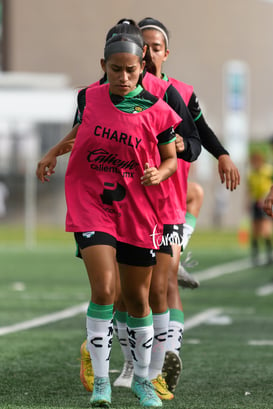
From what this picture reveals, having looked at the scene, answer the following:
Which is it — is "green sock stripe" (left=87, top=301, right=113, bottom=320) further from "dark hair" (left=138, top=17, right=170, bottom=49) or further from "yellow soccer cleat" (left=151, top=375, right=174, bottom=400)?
"dark hair" (left=138, top=17, right=170, bottom=49)

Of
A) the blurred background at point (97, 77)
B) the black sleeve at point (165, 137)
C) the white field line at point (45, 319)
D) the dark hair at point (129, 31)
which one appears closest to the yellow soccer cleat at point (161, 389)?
the black sleeve at point (165, 137)

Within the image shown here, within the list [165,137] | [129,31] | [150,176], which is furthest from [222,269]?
[150,176]

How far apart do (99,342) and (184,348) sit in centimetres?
283

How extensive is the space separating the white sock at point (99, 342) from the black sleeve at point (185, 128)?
3.56 ft

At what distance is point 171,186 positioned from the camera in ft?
19.9

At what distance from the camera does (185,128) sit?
6035 mm

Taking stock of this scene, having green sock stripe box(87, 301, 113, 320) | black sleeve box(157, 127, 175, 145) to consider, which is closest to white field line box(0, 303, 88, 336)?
green sock stripe box(87, 301, 113, 320)

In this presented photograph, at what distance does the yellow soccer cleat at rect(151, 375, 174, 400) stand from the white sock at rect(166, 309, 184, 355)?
0.25m

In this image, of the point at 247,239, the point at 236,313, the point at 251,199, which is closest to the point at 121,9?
the point at 247,239

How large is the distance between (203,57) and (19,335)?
56.7 m

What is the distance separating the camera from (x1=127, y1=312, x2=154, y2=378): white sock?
18.6ft

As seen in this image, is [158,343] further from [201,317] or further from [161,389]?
[201,317]

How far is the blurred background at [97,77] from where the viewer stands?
169 feet

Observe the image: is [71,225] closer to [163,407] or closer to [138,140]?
[138,140]
